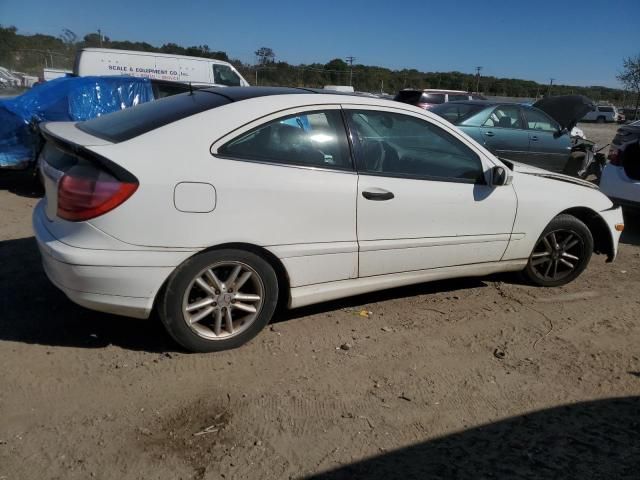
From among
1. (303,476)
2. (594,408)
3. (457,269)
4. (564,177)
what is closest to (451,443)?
(303,476)

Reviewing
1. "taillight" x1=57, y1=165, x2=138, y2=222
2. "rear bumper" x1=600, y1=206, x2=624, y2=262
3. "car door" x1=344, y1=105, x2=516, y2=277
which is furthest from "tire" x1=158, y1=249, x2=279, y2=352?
"rear bumper" x1=600, y1=206, x2=624, y2=262

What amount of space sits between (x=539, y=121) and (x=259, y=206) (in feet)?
28.1

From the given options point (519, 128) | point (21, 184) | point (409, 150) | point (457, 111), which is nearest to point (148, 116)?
point (409, 150)

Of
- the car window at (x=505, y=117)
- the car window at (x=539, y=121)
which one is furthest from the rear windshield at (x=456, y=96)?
the car window at (x=505, y=117)

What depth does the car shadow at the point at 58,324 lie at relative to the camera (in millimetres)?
3408

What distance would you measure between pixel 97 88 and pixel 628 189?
725cm

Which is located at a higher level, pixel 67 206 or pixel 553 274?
pixel 67 206

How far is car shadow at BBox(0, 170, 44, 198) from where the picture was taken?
24.6 feet

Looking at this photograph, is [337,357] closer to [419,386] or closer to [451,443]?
[419,386]

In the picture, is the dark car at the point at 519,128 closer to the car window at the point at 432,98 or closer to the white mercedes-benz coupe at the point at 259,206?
the car window at the point at 432,98

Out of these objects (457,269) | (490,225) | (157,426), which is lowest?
(157,426)

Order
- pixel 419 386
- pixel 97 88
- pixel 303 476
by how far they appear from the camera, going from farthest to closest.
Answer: pixel 97 88
pixel 419 386
pixel 303 476

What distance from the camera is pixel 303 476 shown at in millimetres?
2357

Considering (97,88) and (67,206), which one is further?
(97,88)
